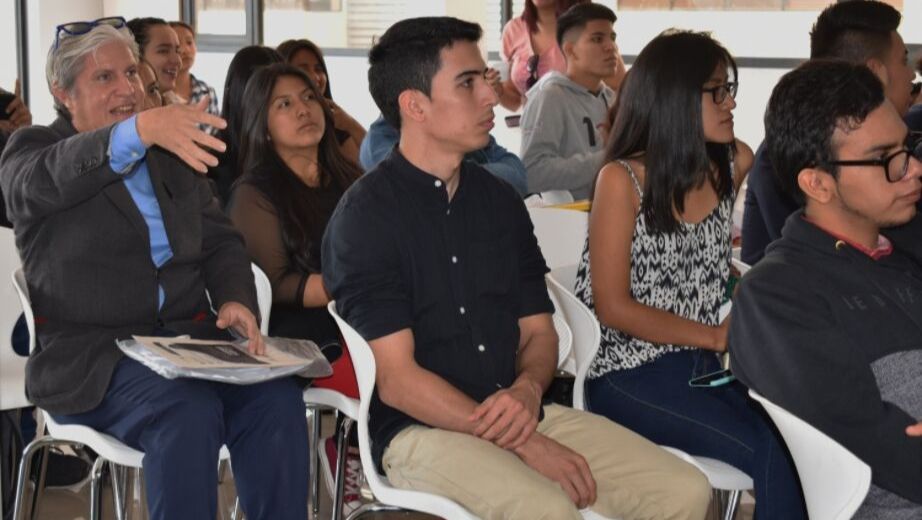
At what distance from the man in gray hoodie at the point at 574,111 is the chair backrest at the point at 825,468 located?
265 cm

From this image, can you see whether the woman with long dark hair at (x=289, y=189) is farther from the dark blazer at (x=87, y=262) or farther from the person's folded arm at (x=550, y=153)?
the person's folded arm at (x=550, y=153)

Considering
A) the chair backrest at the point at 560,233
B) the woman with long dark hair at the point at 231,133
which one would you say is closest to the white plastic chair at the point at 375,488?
the chair backrest at the point at 560,233

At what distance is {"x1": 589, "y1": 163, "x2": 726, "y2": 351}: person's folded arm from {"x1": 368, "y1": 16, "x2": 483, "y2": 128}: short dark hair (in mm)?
456

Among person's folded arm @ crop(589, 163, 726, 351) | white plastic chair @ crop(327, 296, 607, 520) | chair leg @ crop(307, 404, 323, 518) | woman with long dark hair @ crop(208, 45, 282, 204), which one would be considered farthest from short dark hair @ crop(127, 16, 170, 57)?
white plastic chair @ crop(327, 296, 607, 520)

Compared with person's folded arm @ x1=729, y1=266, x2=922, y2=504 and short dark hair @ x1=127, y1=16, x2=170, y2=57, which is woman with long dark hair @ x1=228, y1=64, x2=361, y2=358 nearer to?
A: person's folded arm @ x1=729, y1=266, x2=922, y2=504

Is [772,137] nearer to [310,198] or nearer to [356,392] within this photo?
[356,392]

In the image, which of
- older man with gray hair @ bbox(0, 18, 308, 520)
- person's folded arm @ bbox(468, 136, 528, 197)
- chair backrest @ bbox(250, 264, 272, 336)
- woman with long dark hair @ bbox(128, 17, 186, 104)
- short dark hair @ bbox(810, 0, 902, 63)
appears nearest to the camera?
older man with gray hair @ bbox(0, 18, 308, 520)

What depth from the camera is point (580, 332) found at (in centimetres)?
→ 271

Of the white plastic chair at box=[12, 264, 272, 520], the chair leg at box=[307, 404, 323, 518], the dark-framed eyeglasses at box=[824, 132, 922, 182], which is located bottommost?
the chair leg at box=[307, 404, 323, 518]

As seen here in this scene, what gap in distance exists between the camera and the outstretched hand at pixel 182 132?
243cm

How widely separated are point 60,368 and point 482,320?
933 mm

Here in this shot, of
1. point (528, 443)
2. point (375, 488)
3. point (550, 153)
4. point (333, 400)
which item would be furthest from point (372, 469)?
point (550, 153)

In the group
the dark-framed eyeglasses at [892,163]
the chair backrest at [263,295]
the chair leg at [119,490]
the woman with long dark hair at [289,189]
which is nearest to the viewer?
the dark-framed eyeglasses at [892,163]

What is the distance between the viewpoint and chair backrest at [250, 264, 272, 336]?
308 centimetres
